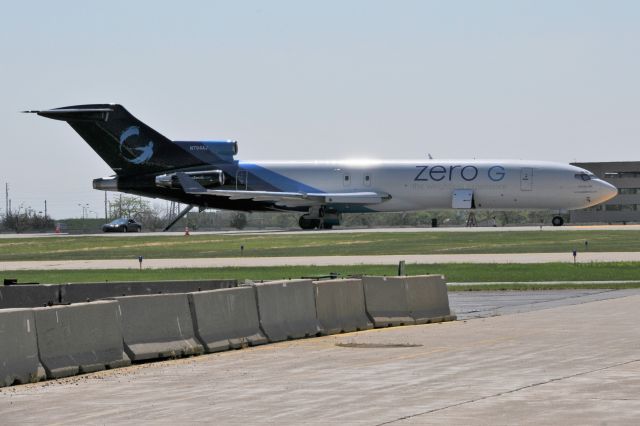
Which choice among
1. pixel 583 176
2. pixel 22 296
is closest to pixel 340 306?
pixel 22 296

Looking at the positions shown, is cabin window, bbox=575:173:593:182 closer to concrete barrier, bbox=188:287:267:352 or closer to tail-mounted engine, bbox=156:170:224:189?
tail-mounted engine, bbox=156:170:224:189

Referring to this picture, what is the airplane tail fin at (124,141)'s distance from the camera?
262ft

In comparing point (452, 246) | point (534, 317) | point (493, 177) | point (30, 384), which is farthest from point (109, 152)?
point (30, 384)

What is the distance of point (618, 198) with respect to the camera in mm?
109375

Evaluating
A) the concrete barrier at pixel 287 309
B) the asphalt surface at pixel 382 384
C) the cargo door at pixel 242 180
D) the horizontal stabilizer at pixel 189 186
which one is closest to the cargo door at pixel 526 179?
the cargo door at pixel 242 180

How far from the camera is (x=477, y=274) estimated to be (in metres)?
39.6

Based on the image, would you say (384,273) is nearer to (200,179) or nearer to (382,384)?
(382,384)

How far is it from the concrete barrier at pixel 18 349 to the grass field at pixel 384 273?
21.1m

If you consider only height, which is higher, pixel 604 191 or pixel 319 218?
pixel 604 191

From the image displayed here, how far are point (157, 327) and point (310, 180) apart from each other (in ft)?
215

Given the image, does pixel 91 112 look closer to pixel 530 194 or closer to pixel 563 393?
pixel 530 194

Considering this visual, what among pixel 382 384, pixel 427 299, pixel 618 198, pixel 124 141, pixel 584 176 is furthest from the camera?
pixel 618 198

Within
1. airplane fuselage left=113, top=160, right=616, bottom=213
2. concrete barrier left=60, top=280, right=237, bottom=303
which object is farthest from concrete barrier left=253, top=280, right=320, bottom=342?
airplane fuselage left=113, top=160, right=616, bottom=213

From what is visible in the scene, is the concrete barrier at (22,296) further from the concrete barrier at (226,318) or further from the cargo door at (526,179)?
the cargo door at (526,179)
